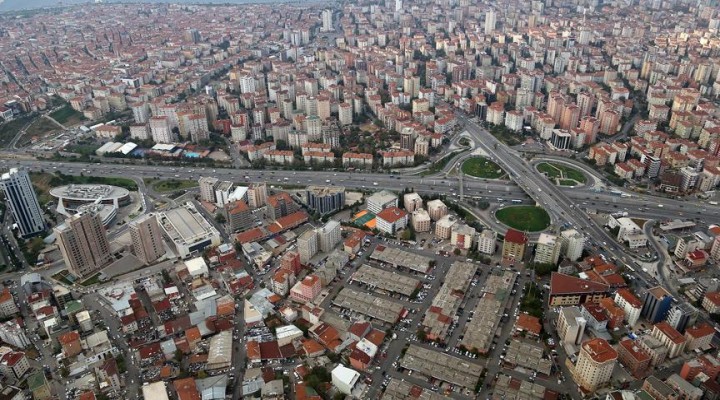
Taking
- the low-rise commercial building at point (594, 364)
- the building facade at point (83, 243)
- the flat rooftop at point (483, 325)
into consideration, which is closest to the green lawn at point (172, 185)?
the building facade at point (83, 243)

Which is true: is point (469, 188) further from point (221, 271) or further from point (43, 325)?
point (43, 325)

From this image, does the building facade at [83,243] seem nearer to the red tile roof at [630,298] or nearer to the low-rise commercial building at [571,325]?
the low-rise commercial building at [571,325]

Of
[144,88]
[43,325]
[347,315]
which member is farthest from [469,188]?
[144,88]

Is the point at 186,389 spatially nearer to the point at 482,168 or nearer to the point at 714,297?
the point at 714,297

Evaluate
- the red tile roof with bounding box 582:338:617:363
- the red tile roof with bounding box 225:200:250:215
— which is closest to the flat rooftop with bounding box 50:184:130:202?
the red tile roof with bounding box 225:200:250:215

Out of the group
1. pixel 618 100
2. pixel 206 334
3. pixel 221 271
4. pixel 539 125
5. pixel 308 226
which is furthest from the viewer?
pixel 618 100

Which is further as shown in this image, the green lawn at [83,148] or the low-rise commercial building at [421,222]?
the green lawn at [83,148]
